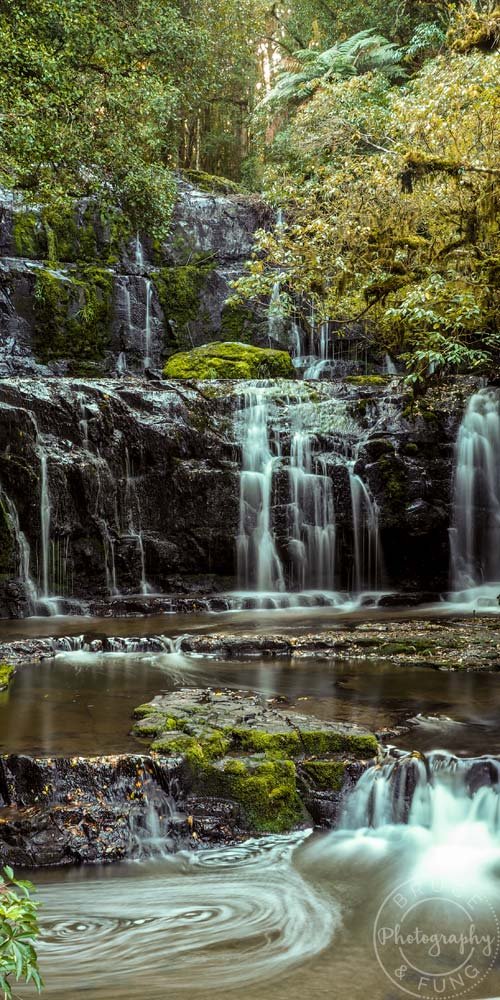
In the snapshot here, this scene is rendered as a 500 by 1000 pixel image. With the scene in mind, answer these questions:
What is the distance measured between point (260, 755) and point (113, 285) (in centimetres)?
1479

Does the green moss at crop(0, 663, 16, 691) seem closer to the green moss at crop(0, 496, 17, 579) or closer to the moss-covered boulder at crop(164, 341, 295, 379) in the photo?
the green moss at crop(0, 496, 17, 579)

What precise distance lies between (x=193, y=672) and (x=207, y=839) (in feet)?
9.36

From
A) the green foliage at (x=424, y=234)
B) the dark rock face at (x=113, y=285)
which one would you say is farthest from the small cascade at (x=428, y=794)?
the dark rock face at (x=113, y=285)

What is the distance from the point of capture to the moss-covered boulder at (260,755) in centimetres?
Result: 466

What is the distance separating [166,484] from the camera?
41.9ft

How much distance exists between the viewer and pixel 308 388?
45.2 feet

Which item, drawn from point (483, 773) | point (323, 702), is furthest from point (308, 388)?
point (483, 773)

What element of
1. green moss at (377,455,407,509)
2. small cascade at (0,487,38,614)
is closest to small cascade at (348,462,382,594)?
green moss at (377,455,407,509)

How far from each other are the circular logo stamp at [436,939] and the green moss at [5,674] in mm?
4035

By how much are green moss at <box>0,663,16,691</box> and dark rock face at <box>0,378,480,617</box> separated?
4.41m

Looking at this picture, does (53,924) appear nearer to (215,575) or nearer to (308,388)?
(215,575)

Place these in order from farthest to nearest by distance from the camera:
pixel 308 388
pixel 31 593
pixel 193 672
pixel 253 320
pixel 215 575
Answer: pixel 253 320, pixel 308 388, pixel 215 575, pixel 31 593, pixel 193 672

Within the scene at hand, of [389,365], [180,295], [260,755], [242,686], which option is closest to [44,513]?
[242,686]

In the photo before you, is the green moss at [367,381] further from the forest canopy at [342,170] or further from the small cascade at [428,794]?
the small cascade at [428,794]
